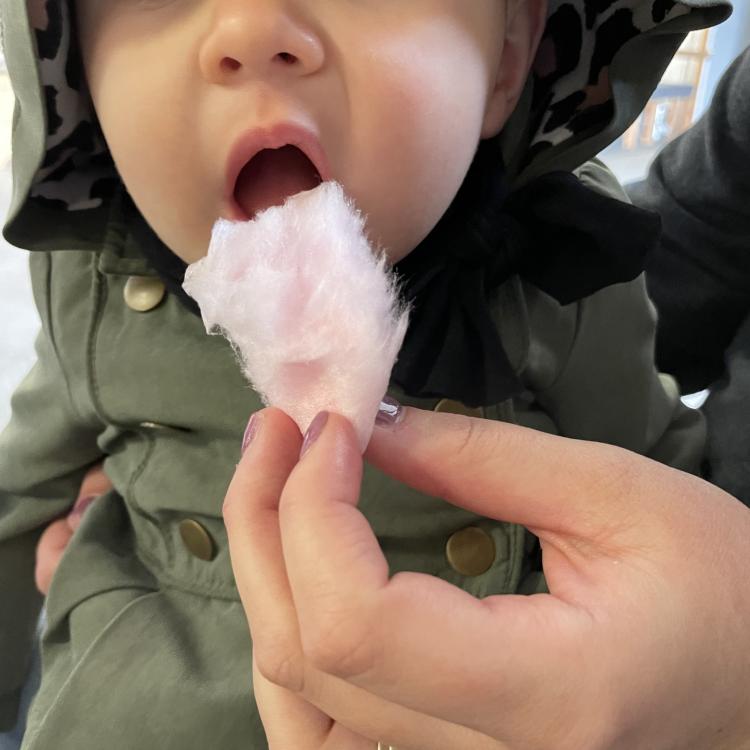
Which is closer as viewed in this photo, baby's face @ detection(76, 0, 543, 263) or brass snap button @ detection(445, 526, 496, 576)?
baby's face @ detection(76, 0, 543, 263)

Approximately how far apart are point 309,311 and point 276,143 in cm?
15

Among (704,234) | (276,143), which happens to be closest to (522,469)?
(276,143)

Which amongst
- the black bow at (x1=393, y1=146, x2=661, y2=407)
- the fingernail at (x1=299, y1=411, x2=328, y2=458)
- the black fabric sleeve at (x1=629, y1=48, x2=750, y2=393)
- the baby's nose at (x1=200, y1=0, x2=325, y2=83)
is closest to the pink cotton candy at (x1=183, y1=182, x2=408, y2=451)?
the fingernail at (x1=299, y1=411, x2=328, y2=458)

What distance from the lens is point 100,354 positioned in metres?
0.86

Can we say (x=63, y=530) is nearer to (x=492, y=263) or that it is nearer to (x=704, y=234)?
(x=492, y=263)

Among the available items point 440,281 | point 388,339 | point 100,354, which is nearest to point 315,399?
point 388,339

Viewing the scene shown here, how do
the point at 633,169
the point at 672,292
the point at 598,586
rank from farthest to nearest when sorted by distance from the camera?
the point at 633,169, the point at 672,292, the point at 598,586

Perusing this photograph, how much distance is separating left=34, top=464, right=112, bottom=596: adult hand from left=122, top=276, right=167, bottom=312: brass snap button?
0.89 feet

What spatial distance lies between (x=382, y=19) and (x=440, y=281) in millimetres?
259

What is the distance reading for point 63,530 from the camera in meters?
1.01

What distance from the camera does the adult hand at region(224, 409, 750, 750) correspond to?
1.35ft

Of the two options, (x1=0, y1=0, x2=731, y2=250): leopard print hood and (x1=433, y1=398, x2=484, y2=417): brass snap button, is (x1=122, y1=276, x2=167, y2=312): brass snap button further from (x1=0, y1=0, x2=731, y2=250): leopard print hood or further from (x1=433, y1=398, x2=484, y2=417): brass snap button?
(x1=433, y1=398, x2=484, y2=417): brass snap button

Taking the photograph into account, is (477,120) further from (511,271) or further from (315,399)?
(315,399)

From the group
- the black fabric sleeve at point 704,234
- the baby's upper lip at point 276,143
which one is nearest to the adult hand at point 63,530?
the baby's upper lip at point 276,143
